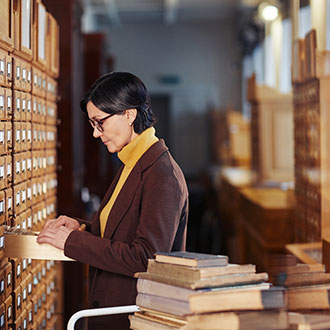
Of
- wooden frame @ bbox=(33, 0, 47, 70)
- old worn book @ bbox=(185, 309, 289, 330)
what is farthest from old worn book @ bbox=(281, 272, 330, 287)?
wooden frame @ bbox=(33, 0, 47, 70)

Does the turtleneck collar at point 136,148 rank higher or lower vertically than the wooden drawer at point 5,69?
lower

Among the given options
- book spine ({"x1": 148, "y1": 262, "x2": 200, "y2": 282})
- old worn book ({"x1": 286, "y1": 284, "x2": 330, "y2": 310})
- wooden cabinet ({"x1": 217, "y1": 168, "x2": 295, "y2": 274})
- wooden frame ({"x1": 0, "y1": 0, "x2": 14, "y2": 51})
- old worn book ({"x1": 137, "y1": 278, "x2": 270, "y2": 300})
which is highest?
wooden frame ({"x1": 0, "y1": 0, "x2": 14, "y2": 51})

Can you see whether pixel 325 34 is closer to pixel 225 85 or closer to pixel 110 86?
pixel 110 86

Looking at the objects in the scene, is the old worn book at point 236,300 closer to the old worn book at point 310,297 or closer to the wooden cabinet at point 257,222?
the old worn book at point 310,297

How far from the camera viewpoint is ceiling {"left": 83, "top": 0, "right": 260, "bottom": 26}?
464 inches

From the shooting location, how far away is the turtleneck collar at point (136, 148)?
7.25 ft

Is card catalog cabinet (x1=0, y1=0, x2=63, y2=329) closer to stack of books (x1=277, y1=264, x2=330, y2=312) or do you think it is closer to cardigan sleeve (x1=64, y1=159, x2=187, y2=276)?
cardigan sleeve (x1=64, y1=159, x2=187, y2=276)

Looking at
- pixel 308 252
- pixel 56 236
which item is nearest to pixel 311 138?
pixel 308 252

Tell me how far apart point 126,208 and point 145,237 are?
0.56 feet

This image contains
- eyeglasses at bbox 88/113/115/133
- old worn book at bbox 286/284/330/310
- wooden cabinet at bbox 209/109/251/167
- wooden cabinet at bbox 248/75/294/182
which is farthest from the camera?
wooden cabinet at bbox 209/109/251/167

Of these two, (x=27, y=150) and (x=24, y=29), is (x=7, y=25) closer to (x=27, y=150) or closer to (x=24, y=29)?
(x=24, y=29)

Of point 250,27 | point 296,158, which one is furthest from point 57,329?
point 250,27

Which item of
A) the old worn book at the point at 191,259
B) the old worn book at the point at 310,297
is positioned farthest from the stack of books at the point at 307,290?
the old worn book at the point at 191,259

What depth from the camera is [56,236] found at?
7.13ft
